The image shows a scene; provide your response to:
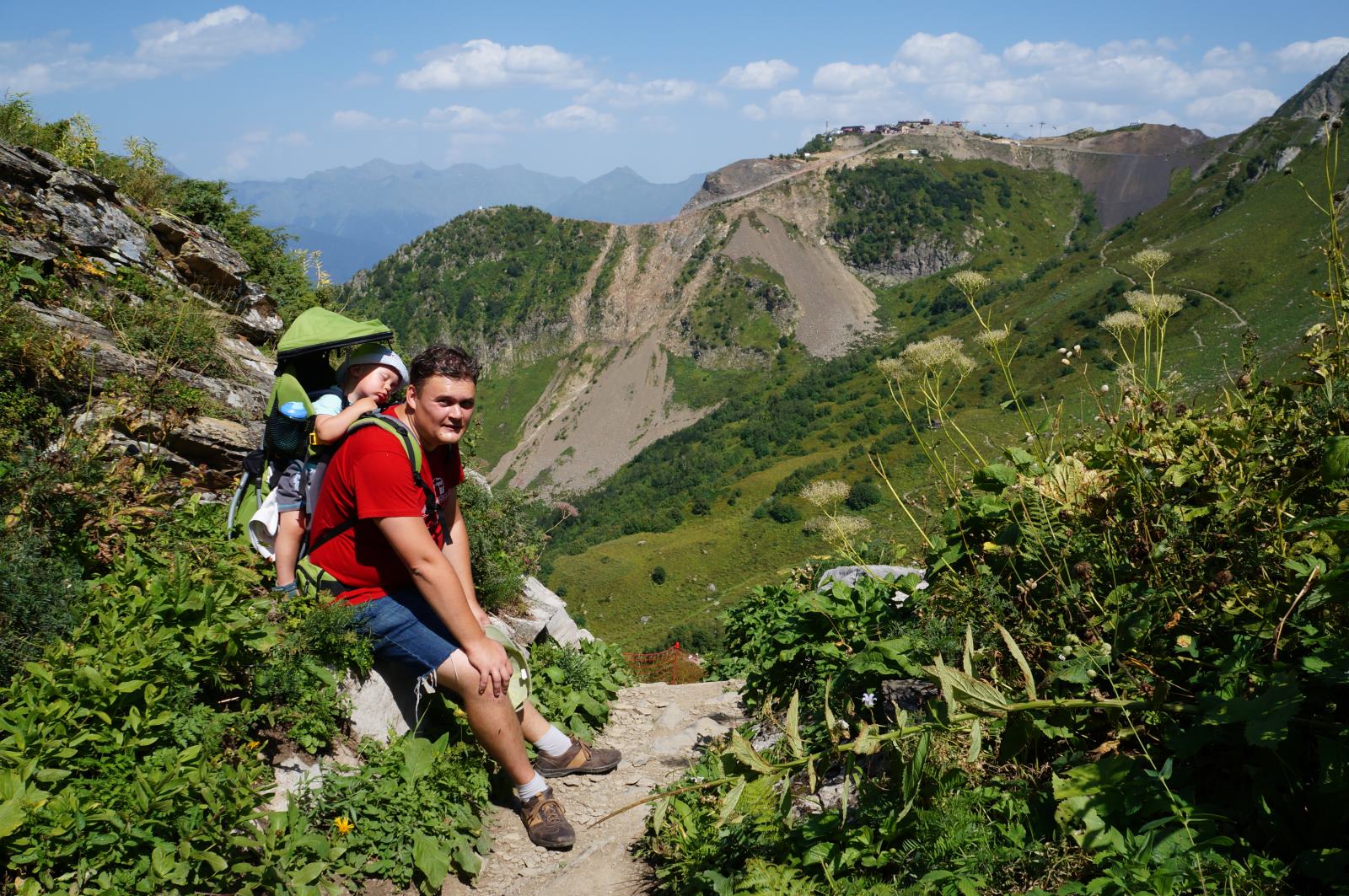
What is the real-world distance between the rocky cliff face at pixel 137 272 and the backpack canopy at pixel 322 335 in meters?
1.86

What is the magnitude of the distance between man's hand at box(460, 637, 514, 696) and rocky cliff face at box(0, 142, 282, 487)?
3405mm

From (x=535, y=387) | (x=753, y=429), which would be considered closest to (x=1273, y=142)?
(x=753, y=429)

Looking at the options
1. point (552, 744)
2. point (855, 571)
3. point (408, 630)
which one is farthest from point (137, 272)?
point (855, 571)

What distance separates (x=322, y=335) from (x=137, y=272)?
15.0 ft

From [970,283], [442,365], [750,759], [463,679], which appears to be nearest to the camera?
[750,759]

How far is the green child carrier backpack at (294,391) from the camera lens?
4727 mm

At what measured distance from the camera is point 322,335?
4.84 metres

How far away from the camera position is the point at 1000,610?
3291 mm

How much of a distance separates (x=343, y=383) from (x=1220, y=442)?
182 inches

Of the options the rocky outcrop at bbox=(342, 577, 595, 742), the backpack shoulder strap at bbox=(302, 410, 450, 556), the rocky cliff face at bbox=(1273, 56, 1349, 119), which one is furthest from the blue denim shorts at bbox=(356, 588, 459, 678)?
the rocky cliff face at bbox=(1273, 56, 1349, 119)

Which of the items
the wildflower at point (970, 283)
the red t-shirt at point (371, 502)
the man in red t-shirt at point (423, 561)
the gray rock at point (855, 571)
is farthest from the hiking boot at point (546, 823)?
the wildflower at point (970, 283)

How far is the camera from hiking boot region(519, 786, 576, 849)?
14.0ft

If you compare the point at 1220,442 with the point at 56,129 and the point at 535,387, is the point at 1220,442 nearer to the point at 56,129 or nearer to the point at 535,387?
the point at 56,129

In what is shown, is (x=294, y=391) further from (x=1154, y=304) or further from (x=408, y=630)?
(x=1154, y=304)
